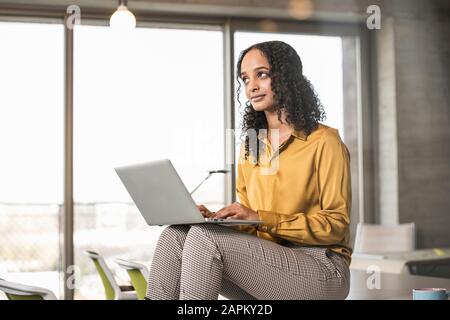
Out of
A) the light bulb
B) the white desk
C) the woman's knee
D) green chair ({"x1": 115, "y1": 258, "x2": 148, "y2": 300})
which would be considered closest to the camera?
the woman's knee

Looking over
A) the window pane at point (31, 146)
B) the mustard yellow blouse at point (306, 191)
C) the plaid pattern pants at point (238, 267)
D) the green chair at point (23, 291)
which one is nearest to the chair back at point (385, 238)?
the window pane at point (31, 146)

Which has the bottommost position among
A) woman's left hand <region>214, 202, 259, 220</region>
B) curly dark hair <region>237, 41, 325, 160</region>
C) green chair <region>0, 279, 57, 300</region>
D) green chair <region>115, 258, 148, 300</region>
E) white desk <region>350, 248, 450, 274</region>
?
white desk <region>350, 248, 450, 274</region>

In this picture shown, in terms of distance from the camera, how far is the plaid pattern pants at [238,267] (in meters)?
1.60

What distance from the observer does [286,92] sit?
2.08 meters

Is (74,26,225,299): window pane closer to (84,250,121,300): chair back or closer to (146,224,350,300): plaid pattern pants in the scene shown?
(84,250,121,300): chair back

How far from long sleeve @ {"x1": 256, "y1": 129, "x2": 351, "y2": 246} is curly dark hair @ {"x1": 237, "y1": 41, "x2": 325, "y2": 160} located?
164 millimetres

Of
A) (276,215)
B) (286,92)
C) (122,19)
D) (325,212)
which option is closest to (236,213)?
(276,215)

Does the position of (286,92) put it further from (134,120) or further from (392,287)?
(134,120)

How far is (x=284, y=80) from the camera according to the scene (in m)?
2.10

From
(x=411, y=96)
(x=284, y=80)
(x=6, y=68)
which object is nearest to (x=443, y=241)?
(x=411, y=96)

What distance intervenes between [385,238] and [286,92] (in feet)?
12.5

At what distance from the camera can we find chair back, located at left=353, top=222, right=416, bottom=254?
555cm

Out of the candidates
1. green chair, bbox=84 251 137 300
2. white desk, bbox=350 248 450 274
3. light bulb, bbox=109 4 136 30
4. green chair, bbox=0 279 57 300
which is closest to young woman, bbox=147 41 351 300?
green chair, bbox=0 279 57 300

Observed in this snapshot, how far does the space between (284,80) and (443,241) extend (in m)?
3.69
